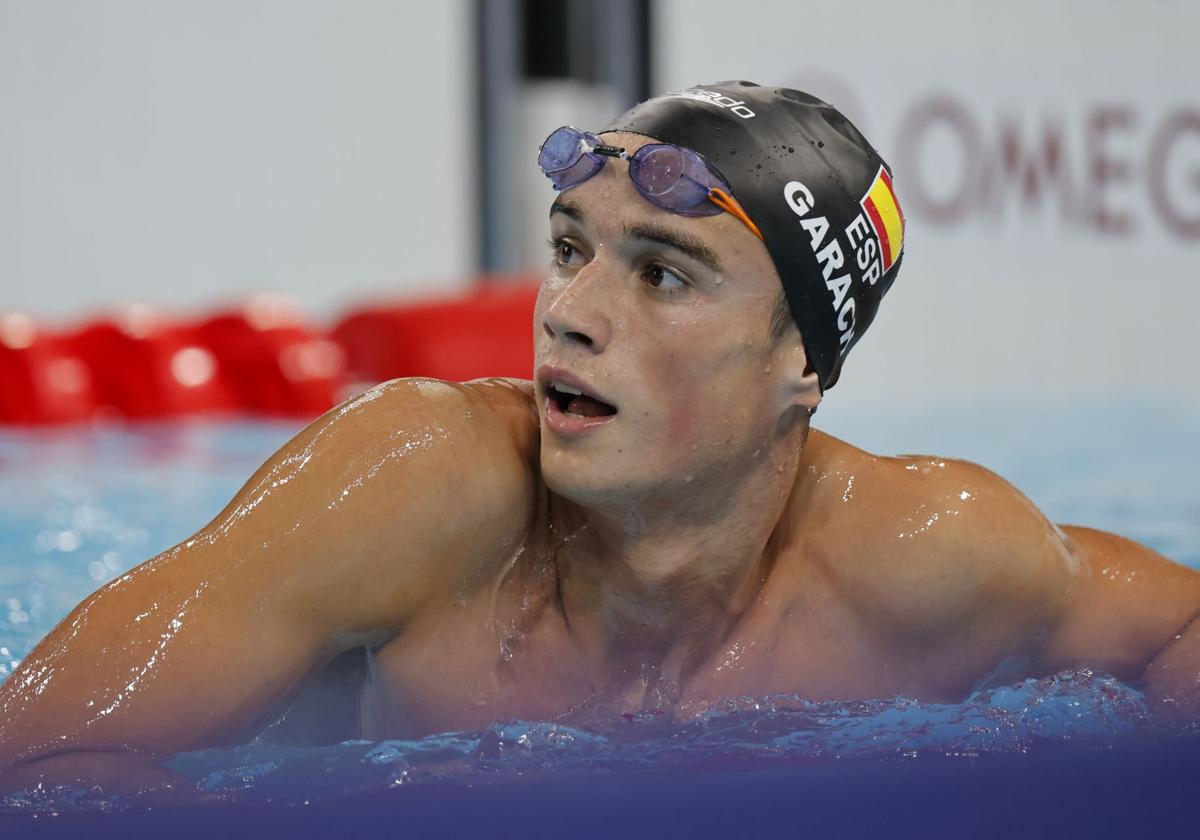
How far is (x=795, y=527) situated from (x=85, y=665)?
104cm

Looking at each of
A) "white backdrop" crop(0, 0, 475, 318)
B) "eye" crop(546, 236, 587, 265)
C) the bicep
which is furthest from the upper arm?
"white backdrop" crop(0, 0, 475, 318)

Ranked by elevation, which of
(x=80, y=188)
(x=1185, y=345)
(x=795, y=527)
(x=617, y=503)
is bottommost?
(x=1185, y=345)

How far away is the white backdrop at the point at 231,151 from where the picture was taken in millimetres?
6484

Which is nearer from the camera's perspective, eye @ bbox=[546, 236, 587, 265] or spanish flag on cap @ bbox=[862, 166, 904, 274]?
eye @ bbox=[546, 236, 587, 265]

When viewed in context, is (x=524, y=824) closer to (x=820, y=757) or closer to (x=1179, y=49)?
(x=820, y=757)

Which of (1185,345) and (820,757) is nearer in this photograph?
(820,757)

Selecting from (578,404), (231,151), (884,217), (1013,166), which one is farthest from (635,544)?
(1013,166)

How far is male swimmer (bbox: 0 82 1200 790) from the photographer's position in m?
1.87

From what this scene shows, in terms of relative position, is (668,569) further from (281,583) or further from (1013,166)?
(1013,166)

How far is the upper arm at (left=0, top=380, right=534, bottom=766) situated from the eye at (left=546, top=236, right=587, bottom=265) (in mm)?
227

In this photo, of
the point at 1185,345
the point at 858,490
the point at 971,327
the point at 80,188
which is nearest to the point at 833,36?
the point at 971,327

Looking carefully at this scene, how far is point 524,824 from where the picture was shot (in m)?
1.67

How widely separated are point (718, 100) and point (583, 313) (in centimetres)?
40

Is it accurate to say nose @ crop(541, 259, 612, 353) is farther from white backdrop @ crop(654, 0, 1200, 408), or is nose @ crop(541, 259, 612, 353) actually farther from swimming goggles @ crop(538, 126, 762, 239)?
white backdrop @ crop(654, 0, 1200, 408)
